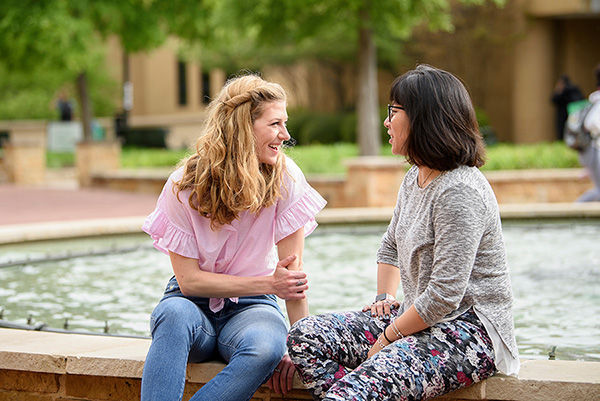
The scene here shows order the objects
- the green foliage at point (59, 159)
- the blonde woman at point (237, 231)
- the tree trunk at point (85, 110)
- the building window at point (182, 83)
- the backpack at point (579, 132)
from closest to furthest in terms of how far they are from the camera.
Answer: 1. the blonde woman at point (237, 231)
2. the backpack at point (579, 132)
3. the tree trunk at point (85, 110)
4. the green foliage at point (59, 159)
5. the building window at point (182, 83)

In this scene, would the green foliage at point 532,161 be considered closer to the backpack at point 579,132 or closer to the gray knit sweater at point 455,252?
the backpack at point 579,132

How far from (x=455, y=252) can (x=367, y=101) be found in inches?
553

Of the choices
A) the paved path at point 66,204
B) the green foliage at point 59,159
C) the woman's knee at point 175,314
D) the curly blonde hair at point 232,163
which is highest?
the curly blonde hair at point 232,163

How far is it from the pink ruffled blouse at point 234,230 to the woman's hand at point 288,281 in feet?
0.52

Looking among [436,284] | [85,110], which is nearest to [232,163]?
[436,284]

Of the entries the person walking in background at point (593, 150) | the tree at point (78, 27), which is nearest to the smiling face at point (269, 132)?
the person walking in background at point (593, 150)

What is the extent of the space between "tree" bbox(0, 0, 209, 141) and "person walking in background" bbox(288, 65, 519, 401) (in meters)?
15.1

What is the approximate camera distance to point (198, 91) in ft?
132

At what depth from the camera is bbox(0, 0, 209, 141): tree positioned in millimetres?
17266

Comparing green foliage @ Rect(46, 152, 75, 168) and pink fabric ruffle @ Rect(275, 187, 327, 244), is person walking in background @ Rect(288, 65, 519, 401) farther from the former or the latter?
green foliage @ Rect(46, 152, 75, 168)

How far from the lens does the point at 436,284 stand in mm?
2912

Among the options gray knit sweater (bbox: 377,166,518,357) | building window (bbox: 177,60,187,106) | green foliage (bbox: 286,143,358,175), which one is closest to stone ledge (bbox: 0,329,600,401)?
gray knit sweater (bbox: 377,166,518,357)

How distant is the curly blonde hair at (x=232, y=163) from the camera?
10.7 feet

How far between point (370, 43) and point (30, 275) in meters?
11.2
